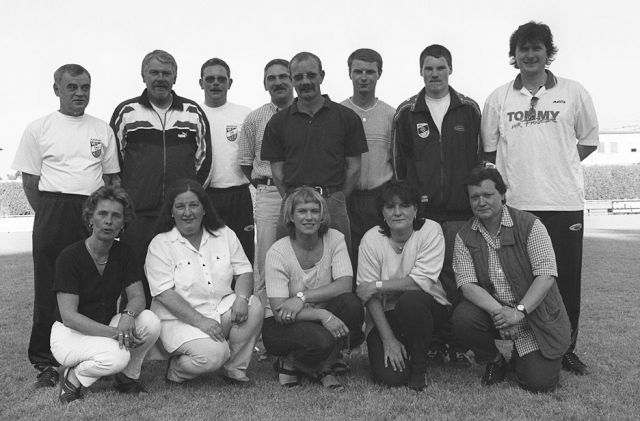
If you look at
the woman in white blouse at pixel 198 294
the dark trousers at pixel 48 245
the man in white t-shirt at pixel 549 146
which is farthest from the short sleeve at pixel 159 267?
the man in white t-shirt at pixel 549 146

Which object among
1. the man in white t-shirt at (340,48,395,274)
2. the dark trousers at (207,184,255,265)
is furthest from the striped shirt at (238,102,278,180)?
the man in white t-shirt at (340,48,395,274)

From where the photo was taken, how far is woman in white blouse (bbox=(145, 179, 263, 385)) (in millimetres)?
4230

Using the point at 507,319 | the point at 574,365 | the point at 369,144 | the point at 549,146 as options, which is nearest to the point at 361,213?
the point at 369,144

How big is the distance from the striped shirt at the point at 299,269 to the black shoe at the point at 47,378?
60.8 inches

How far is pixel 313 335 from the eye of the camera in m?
4.19

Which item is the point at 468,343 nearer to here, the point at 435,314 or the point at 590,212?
the point at 435,314

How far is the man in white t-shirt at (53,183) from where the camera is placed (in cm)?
454

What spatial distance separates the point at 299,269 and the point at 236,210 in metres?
1.33

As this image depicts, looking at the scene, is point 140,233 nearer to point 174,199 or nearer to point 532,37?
point 174,199

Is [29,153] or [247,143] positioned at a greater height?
[247,143]

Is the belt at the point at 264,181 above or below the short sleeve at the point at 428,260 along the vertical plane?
above

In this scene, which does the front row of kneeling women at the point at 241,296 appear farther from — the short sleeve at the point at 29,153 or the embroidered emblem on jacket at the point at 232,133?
the embroidered emblem on jacket at the point at 232,133

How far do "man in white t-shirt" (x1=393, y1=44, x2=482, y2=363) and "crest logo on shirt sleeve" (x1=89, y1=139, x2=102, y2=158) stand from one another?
7.52 ft

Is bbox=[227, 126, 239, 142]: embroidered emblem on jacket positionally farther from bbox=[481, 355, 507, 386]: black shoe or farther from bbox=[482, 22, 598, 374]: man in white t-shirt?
bbox=[481, 355, 507, 386]: black shoe
